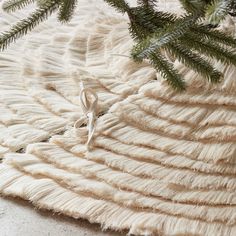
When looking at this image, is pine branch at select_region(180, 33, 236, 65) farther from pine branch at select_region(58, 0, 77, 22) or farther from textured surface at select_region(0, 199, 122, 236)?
textured surface at select_region(0, 199, 122, 236)

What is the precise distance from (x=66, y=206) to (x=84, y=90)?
29 cm

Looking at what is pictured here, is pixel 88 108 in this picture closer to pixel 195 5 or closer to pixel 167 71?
pixel 167 71

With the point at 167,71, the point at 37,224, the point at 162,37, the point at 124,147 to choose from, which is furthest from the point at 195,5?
the point at 37,224

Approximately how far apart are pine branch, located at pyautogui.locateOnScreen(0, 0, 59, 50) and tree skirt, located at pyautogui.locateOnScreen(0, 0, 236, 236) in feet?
0.88

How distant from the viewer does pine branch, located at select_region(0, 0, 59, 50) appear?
911mm

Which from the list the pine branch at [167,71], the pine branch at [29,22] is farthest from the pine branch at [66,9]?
the pine branch at [167,71]

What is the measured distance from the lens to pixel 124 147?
1.08 metres

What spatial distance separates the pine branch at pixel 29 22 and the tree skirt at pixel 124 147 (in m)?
0.27

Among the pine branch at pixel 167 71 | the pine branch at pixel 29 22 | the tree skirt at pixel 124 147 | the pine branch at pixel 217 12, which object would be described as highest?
the pine branch at pixel 217 12

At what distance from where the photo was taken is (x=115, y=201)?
3.24 ft

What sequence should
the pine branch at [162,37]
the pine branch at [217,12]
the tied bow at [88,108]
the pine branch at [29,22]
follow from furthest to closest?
the tied bow at [88,108] < the pine branch at [29,22] < the pine branch at [162,37] < the pine branch at [217,12]

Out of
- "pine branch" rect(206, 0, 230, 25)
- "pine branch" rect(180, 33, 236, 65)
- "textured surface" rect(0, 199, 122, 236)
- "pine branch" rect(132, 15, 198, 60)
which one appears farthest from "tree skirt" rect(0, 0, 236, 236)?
"pine branch" rect(206, 0, 230, 25)

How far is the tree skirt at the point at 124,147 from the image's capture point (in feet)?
3.15

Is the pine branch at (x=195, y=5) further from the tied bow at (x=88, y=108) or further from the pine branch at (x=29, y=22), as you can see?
the tied bow at (x=88, y=108)
